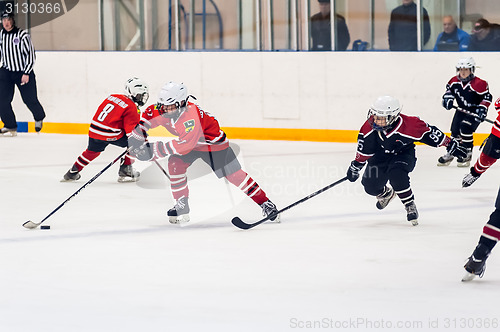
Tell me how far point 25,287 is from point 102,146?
321cm

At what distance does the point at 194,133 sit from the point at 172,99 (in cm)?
22

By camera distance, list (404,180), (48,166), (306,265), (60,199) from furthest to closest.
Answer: (48,166)
(60,199)
(404,180)
(306,265)

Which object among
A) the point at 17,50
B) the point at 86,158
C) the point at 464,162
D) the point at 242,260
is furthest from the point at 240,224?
the point at 17,50

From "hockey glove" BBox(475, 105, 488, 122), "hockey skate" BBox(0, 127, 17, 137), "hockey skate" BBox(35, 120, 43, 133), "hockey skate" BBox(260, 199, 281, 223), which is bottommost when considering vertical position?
"hockey skate" BBox(0, 127, 17, 137)

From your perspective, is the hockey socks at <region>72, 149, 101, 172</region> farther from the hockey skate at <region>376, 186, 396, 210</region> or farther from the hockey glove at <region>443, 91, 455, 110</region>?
the hockey glove at <region>443, 91, 455, 110</region>

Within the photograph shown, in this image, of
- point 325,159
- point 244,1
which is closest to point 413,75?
point 325,159

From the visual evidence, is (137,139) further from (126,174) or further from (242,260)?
(242,260)

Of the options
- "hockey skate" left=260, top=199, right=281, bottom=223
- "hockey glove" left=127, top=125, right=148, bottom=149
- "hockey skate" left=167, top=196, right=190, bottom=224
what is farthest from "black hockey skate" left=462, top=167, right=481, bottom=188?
"hockey glove" left=127, top=125, right=148, bottom=149

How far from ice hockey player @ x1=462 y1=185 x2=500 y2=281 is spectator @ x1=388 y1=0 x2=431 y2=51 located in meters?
5.52

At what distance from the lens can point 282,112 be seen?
10023mm

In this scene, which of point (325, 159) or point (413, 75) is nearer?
point (325, 159)

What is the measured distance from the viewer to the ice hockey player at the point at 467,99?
25.7 ft

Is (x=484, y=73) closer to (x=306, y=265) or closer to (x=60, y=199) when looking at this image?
(x=60, y=199)

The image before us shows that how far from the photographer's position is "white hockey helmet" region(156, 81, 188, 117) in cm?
547
